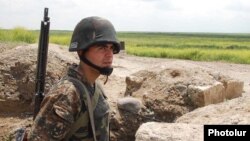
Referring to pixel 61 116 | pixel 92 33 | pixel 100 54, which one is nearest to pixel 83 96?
pixel 61 116

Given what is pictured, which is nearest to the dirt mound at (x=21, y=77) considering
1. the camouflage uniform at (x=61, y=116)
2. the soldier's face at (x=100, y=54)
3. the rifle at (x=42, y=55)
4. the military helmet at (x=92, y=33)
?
the rifle at (x=42, y=55)

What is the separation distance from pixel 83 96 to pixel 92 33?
418 millimetres

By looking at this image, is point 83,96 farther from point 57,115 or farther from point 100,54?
point 100,54

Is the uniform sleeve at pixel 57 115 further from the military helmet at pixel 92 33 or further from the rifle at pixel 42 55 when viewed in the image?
the rifle at pixel 42 55

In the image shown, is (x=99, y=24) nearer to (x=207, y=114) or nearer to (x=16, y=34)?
(x=207, y=114)

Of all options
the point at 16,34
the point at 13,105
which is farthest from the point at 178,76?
the point at 16,34

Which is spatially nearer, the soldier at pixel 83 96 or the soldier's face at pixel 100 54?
the soldier at pixel 83 96

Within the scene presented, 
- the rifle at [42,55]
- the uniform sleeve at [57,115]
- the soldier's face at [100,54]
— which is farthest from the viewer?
the rifle at [42,55]

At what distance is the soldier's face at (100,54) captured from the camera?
2.65 m

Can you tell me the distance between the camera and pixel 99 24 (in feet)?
9.13

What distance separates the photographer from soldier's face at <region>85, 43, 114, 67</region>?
8.68 ft

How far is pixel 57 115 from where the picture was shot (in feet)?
7.94

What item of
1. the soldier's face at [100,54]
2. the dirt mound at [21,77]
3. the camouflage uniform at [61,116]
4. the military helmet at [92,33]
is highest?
the military helmet at [92,33]

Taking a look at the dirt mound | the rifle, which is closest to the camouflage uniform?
the rifle
